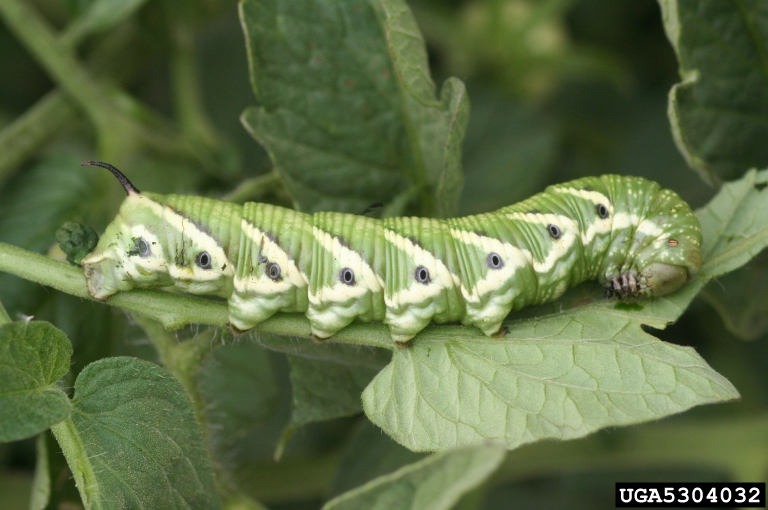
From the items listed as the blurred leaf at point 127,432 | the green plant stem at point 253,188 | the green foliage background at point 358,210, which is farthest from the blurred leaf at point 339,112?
the blurred leaf at point 127,432

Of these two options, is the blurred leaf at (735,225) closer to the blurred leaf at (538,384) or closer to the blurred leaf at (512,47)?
the blurred leaf at (538,384)

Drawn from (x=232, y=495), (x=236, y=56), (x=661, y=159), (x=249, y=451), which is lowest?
(x=249, y=451)

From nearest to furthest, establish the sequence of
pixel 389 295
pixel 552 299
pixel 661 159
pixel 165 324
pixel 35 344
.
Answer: pixel 35 344, pixel 165 324, pixel 389 295, pixel 552 299, pixel 661 159

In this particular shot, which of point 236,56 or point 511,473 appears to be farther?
point 236,56

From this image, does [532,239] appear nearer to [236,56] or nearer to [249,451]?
[249,451]

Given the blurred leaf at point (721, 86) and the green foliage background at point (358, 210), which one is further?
the blurred leaf at point (721, 86)

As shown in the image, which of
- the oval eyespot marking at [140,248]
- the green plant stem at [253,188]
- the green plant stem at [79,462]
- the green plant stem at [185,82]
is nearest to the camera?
the green plant stem at [79,462]

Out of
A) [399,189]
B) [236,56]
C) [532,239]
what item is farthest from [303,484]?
[236,56]
